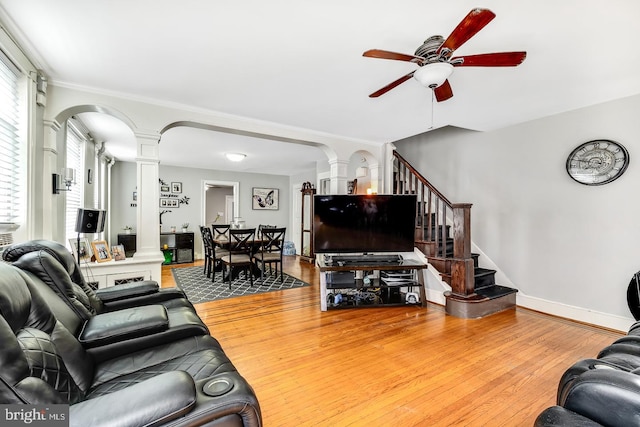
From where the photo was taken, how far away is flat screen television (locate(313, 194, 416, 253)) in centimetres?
368

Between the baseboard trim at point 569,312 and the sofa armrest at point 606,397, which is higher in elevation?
the sofa armrest at point 606,397

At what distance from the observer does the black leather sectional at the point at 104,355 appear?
2.64 feet

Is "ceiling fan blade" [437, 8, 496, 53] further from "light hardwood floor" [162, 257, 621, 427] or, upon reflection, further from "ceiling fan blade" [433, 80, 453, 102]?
"light hardwood floor" [162, 257, 621, 427]

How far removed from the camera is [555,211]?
3.43 m

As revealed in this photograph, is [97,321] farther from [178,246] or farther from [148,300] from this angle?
[178,246]

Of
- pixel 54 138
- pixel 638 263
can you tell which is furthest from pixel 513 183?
pixel 54 138

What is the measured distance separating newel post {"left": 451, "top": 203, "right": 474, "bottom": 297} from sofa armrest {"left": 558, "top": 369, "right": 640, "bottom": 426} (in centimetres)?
271

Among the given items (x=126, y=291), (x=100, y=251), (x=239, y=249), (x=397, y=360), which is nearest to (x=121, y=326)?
(x=126, y=291)

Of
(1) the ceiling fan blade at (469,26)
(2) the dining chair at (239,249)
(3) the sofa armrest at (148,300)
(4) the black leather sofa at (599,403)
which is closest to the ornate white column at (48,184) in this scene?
(3) the sofa armrest at (148,300)

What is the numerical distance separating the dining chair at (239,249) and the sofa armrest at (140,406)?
368 cm

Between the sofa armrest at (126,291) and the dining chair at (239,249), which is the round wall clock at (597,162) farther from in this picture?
the sofa armrest at (126,291)

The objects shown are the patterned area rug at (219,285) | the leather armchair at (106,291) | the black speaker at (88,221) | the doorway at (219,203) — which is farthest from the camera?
the doorway at (219,203)

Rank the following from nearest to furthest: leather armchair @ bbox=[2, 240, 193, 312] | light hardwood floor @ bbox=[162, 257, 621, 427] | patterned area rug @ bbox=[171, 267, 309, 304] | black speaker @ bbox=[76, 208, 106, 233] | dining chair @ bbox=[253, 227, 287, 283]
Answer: leather armchair @ bbox=[2, 240, 193, 312] → light hardwood floor @ bbox=[162, 257, 621, 427] → black speaker @ bbox=[76, 208, 106, 233] → patterned area rug @ bbox=[171, 267, 309, 304] → dining chair @ bbox=[253, 227, 287, 283]

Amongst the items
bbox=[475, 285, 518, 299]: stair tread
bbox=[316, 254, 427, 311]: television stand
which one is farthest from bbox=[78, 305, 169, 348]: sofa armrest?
bbox=[475, 285, 518, 299]: stair tread
